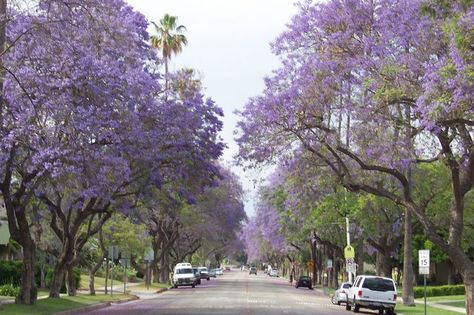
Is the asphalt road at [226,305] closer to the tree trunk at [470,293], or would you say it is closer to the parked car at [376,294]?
the parked car at [376,294]

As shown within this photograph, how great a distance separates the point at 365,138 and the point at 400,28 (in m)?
6.23

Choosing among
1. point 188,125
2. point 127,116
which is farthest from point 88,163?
point 188,125

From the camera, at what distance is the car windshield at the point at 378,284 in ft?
112

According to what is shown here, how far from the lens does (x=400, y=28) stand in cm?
2272

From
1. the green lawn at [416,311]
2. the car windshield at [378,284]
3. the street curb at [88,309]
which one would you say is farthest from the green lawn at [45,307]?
the green lawn at [416,311]

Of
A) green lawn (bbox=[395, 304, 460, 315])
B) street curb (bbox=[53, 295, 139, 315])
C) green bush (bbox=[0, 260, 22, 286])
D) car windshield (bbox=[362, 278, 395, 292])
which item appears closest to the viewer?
street curb (bbox=[53, 295, 139, 315])

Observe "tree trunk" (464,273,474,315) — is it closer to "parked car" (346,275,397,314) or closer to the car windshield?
"parked car" (346,275,397,314)

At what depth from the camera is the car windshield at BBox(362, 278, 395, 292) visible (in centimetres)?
3422

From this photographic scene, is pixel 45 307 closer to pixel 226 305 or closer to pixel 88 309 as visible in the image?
pixel 88 309

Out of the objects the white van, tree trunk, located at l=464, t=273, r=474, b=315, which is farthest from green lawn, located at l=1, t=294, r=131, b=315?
the white van

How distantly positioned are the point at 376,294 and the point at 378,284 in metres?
0.56

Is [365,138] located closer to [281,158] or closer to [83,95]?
[281,158]

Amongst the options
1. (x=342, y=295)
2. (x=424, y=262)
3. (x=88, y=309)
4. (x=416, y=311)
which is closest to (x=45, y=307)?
(x=88, y=309)

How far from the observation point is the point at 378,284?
34.3m
